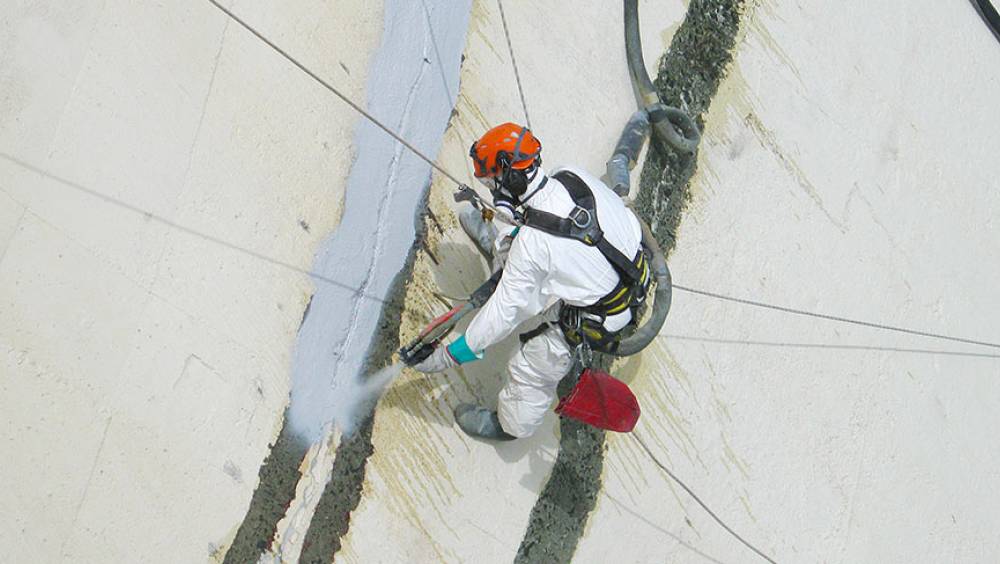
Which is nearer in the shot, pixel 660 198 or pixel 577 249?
pixel 577 249

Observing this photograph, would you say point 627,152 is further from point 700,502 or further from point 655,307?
point 700,502

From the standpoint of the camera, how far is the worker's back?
4.06 metres

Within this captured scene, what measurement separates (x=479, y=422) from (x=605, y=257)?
2.85 ft

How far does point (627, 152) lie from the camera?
526cm

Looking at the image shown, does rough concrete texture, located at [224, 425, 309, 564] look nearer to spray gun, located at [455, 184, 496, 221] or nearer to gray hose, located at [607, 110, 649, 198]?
spray gun, located at [455, 184, 496, 221]

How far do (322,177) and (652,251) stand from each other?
129cm

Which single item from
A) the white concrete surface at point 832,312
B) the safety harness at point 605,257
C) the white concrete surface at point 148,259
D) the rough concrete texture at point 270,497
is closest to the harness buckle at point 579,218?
the safety harness at point 605,257

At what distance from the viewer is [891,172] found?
656 centimetres

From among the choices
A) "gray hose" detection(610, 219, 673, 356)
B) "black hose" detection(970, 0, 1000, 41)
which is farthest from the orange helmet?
"black hose" detection(970, 0, 1000, 41)

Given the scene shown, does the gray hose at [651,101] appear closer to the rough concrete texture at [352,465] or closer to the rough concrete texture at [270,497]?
the rough concrete texture at [352,465]

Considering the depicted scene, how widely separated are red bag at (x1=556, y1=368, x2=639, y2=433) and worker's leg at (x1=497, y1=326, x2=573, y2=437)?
0.27 feet

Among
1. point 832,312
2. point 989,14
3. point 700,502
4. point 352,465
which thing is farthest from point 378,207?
point 989,14

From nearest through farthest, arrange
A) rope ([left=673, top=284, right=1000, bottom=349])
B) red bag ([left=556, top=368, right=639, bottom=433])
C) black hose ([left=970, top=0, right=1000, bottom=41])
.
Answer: red bag ([left=556, top=368, right=639, bottom=433]) < rope ([left=673, top=284, right=1000, bottom=349]) < black hose ([left=970, top=0, right=1000, bottom=41])

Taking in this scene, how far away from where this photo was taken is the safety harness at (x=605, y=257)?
4.06 meters
